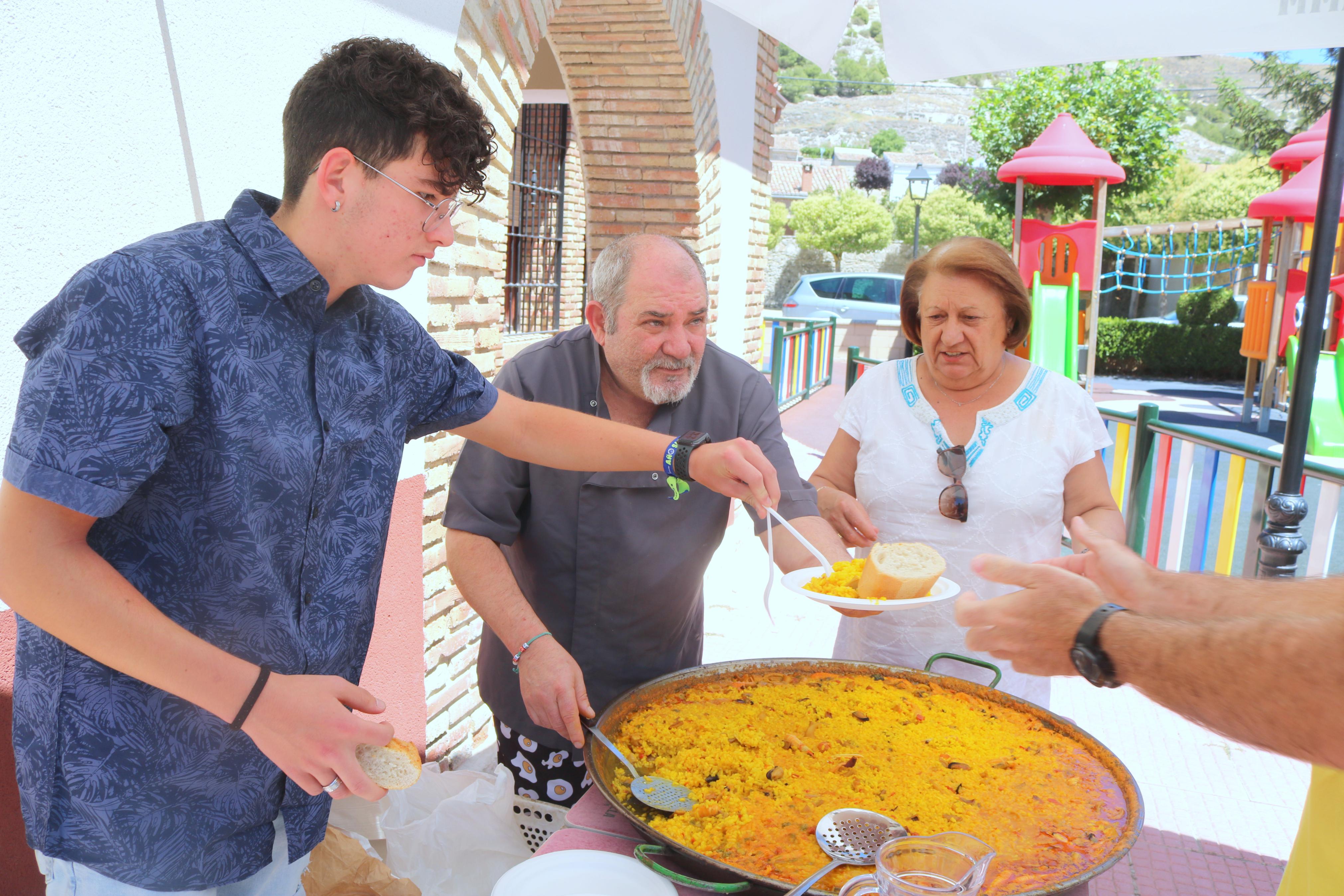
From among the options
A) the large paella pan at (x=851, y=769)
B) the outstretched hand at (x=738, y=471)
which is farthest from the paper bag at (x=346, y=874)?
the outstretched hand at (x=738, y=471)

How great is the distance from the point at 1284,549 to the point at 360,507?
3.26 metres

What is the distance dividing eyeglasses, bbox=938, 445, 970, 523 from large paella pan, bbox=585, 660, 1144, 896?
0.64 metres

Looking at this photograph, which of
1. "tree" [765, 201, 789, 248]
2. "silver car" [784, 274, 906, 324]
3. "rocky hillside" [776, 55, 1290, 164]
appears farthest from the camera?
"rocky hillside" [776, 55, 1290, 164]

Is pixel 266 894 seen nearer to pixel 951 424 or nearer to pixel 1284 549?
pixel 951 424

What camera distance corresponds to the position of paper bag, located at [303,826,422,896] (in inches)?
90.4

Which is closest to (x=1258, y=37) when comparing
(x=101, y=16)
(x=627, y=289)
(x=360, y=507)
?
(x=627, y=289)

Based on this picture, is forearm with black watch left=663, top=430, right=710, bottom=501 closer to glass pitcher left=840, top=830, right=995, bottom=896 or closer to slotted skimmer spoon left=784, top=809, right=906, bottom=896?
slotted skimmer spoon left=784, top=809, right=906, bottom=896

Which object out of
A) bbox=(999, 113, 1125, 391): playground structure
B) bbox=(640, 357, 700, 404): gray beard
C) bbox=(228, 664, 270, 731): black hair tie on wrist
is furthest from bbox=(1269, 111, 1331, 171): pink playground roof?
bbox=(228, 664, 270, 731): black hair tie on wrist

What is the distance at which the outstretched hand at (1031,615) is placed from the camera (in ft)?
4.18

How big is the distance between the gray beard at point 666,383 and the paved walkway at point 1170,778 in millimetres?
1530

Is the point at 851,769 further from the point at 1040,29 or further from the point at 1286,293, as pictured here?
the point at 1286,293

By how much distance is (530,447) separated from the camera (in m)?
2.07

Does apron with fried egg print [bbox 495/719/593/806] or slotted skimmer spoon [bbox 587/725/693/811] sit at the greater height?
slotted skimmer spoon [bbox 587/725/693/811]

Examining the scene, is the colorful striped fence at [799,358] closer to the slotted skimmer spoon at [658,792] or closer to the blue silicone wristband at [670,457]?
the blue silicone wristband at [670,457]
